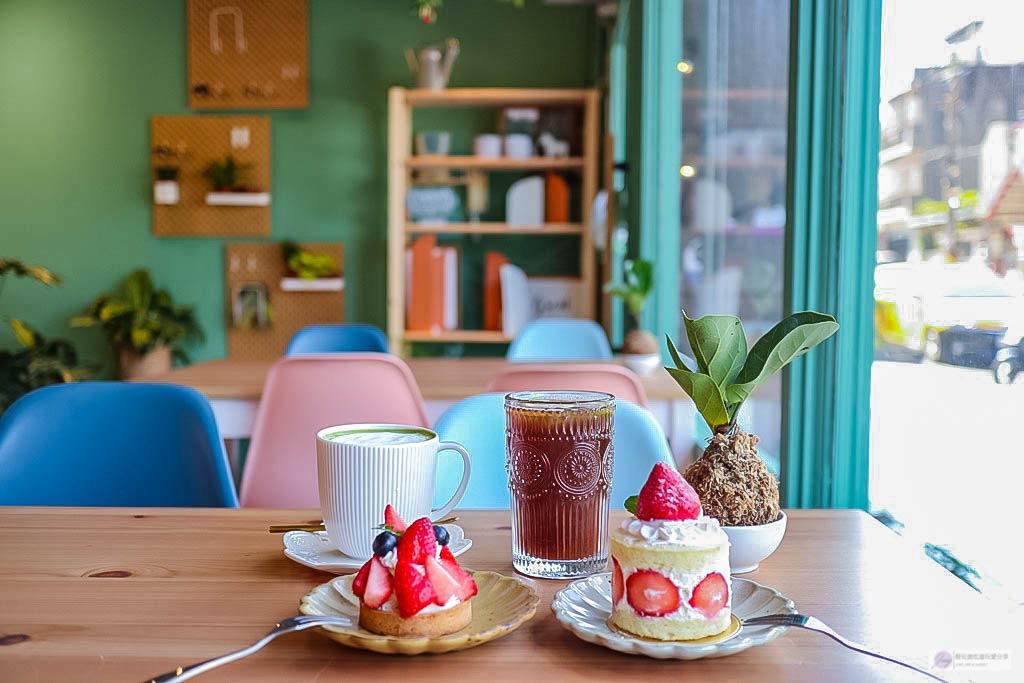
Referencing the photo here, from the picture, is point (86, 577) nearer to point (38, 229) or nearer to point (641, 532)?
point (641, 532)

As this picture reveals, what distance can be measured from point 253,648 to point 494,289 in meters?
4.23

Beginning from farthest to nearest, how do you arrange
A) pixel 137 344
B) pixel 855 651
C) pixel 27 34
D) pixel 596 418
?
pixel 27 34 → pixel 137 344 → pixel 596 418 → pixel 855 651

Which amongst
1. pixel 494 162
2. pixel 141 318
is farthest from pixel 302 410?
pixel 141 318

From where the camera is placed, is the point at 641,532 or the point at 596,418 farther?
the point at 596,418

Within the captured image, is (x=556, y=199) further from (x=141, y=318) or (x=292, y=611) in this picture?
(x=292, y=611)

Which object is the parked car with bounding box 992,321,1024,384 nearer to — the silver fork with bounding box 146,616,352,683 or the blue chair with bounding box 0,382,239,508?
the silver fork with bounding box 146,616,352,683

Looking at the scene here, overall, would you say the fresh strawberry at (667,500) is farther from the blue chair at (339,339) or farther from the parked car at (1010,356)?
the blue chair at (339,339)

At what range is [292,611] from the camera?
70cm

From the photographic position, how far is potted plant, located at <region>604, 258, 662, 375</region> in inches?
103

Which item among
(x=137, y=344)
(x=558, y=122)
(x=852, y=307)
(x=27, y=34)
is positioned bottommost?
(x=137, y=344)

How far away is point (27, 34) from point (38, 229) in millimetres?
1029

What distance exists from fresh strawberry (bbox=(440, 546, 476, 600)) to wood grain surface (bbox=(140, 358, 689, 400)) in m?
1.41

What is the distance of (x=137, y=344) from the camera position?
456 centimetres

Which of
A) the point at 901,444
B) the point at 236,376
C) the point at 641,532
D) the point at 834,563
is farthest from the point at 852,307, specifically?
the point at 236,376
